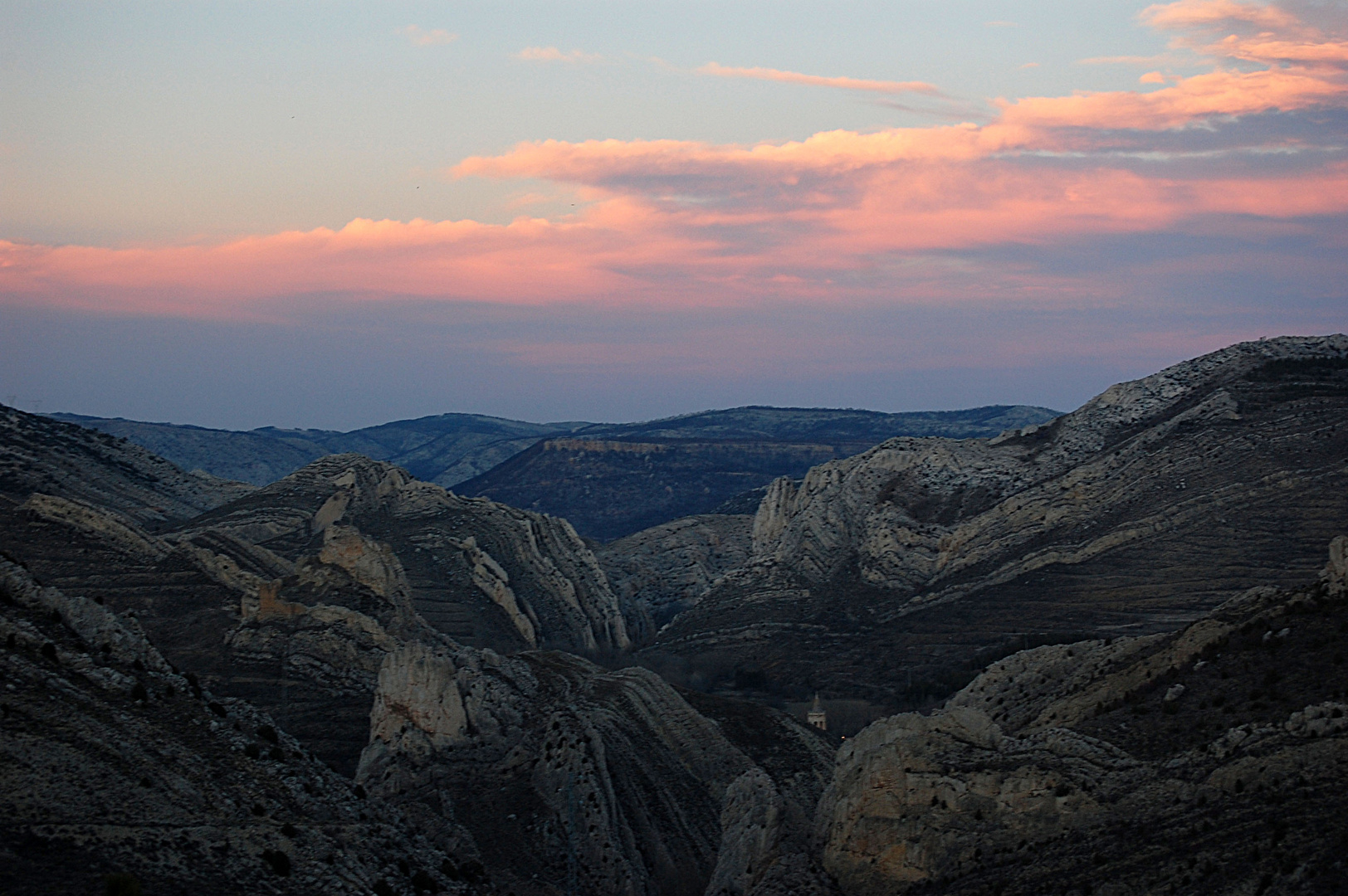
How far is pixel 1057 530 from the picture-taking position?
8175 centimetres

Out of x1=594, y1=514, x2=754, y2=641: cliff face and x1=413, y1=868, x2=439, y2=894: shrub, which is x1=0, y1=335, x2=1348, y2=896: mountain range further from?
x1=594, y1=514, x2=754, y2=641: cliff face

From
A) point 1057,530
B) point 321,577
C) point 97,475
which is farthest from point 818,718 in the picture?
point 97,475

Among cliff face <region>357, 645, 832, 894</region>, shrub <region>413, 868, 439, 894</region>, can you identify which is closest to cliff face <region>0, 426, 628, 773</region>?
cliff face <region>357, 645, 832, 894</region>

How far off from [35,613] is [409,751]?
56.7 ft

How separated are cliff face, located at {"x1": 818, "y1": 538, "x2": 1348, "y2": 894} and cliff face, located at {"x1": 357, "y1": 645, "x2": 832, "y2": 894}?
3646 millimetres

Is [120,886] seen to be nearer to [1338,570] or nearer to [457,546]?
[1338,570]

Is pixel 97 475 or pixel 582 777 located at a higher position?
pixel 97 475

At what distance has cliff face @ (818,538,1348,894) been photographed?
81.7 ft

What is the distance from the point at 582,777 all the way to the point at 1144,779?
66.1 ft

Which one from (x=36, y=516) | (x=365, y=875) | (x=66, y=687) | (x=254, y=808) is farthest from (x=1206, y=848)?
(x=36, y=516)

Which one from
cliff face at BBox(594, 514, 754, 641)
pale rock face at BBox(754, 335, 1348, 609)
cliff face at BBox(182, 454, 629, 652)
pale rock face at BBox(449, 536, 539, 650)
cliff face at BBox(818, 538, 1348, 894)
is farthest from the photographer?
cliff face at BBox(594, 514, 754, 641)

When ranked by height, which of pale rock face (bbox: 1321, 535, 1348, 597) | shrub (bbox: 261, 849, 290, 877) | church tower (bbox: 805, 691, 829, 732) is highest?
pale rock face (bbox: 1321, 535, 1348, 597)

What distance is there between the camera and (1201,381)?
9012 centimetres

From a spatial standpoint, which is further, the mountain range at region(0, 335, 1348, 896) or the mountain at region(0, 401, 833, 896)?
the mountain range at region(0, 335, 1348, 896)
